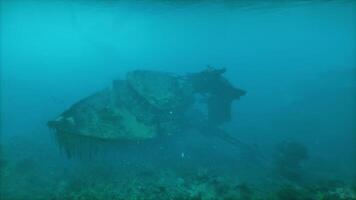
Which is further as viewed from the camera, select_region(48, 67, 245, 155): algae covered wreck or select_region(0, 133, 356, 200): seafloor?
select_region(48, 67, 245, 155): algae covered wreck

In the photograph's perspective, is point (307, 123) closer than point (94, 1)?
Yes

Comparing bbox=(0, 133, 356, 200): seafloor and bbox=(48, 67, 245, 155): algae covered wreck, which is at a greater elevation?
bbox=(48, 67, 245, 155): algae covered wreck

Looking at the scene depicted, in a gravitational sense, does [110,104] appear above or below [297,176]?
above

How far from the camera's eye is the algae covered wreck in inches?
440

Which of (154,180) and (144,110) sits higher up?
(144,110)

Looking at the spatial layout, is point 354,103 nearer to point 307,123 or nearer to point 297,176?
point 307,123

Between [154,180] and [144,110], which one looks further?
[144,110]

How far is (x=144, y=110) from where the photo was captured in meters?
13.8

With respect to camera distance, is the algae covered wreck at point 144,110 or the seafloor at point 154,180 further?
the algae covered wreck at point 144,110

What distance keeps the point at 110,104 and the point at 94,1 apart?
22680 mm

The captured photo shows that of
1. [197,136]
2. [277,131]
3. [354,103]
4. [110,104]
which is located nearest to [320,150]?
[277,131]

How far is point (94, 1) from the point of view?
3194cm

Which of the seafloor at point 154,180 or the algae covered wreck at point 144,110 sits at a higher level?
the algae covered wreck at point 144,110

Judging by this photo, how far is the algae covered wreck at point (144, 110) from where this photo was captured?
440 inches
